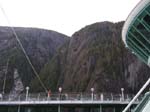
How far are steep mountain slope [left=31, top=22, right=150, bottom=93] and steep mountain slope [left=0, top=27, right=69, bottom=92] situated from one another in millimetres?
8370

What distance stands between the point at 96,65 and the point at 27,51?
125 ft

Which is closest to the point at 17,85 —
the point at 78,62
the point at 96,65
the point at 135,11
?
the point at 78,62

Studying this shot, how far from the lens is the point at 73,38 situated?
3846 inches

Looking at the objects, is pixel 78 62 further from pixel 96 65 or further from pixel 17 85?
pixel 17 85

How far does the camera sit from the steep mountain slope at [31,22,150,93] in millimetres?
74688

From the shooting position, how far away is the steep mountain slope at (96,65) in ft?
245

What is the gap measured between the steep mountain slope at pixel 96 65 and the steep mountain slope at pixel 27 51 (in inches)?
330

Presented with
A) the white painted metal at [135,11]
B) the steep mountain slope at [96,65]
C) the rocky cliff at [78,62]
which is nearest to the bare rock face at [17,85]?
the rocky cliff at [78,62]

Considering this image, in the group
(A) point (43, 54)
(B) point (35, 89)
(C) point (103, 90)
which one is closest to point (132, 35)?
(C) point (103, 90)

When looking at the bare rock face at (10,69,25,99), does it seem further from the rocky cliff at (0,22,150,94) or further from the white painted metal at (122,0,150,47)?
the white painted metal at (122,0,150,47)

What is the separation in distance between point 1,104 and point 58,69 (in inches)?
1725

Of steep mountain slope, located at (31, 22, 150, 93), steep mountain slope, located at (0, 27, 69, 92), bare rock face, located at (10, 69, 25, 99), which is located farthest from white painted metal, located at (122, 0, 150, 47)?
steep mountain slope, located at (0, 27, 69, 92)

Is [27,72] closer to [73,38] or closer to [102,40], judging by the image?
[73,38]

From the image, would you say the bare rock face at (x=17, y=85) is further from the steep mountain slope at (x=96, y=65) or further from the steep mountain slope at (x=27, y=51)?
the steep mountain slope at (x=96, y=65)
